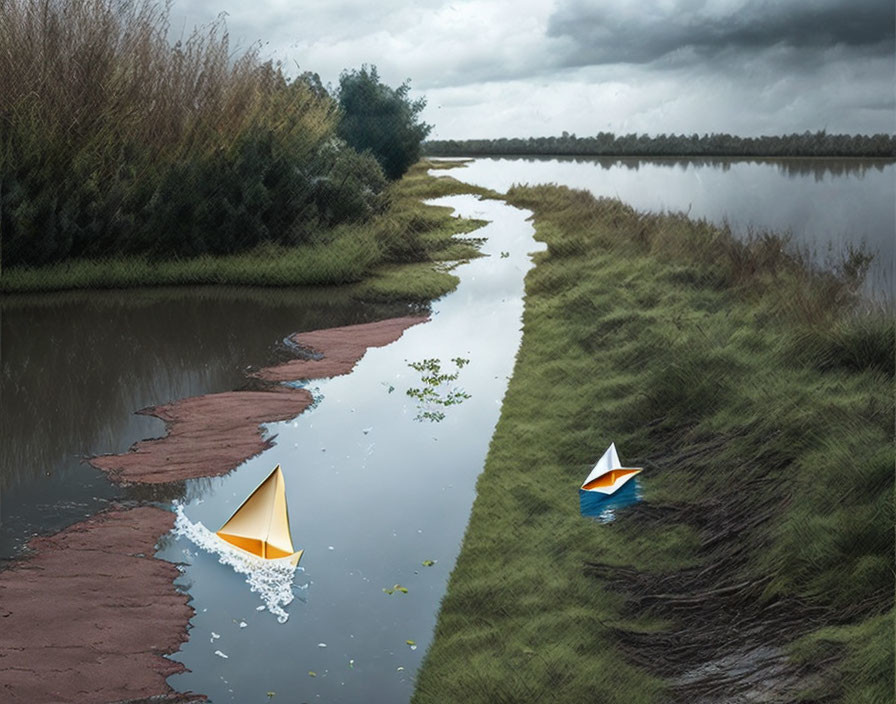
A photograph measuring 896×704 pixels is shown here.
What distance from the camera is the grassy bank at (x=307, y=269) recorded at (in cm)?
1636

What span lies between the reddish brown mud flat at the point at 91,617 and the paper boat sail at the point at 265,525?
44cm

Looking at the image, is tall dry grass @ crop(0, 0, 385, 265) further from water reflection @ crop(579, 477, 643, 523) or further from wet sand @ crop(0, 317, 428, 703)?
water reflection @ crop(579, 477, 643, 523)

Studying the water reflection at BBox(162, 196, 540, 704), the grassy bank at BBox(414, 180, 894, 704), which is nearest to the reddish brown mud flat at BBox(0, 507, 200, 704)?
the water reflection at BBox(162, 196, 540, 704)

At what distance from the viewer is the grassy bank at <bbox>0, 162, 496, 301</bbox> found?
53.7 feet

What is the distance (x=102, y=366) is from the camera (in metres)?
11.5

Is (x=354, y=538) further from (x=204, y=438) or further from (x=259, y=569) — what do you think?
(x=204, y=438)

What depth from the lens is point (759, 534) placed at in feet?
18.2

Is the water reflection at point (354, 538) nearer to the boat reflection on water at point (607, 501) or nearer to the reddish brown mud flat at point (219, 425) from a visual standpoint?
the reddish brown mud flat at point (219, 425)

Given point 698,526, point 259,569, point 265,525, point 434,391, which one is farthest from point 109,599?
point 434,391

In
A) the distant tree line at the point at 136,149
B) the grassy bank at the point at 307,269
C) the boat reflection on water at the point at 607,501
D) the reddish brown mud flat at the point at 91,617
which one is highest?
the distant tree line at the point at 136,149

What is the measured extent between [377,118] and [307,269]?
55.8 feet

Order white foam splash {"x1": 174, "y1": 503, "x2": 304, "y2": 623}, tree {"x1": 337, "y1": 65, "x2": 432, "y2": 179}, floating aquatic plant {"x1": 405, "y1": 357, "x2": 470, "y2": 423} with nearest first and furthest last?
white foam splash {"x1": 174, "y1": 503, "x2": 304, "y2": 623}, floating aquatic plant {"x1": 405, "y1": 357, "x2": 470, "y2": 423}, tree {"x1": 337, "y1": 65, "x2": 432, "y2": 179}

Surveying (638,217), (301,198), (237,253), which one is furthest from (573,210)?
(237,253)

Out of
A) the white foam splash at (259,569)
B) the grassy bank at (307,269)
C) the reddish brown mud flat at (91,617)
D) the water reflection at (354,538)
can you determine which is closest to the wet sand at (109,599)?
the reddish brown mud flat at (91,617)
